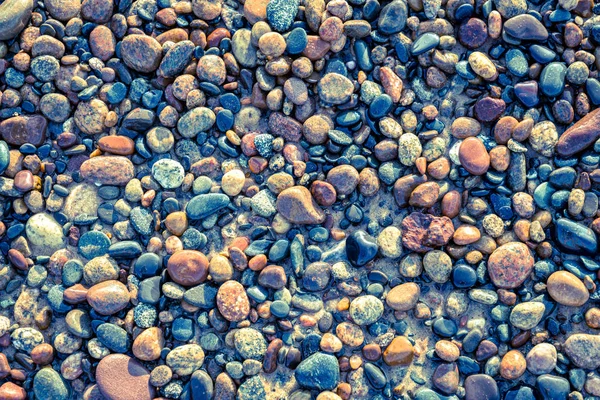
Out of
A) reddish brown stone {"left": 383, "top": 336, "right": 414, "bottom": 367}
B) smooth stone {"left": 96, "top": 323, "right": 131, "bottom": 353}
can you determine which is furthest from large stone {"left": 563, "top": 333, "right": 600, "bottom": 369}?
smooth stone {"left": 96, "top": 323, "right": 131, "bottom": 353}

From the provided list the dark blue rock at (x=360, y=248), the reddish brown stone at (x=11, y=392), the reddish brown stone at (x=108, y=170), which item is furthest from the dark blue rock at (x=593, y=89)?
the reddish brown stone at (x=11, y=392)

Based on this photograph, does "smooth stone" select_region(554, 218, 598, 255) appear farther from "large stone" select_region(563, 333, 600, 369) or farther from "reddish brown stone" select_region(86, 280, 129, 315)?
"reddish brown stone" select_region(86, 280, 129, 315)

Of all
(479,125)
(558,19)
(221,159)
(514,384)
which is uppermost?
(558,19)

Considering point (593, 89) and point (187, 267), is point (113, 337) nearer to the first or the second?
point (187, 267)

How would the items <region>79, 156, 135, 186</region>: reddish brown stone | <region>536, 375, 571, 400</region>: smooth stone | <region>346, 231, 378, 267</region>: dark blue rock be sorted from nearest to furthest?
1. <region>536, 375, 571, 400</region>: smooth stone
2. <region>346, 231, 378, 267</region>: dark blue rock
3. <region>79, 156, 135, 186</region>: reddish brown stone

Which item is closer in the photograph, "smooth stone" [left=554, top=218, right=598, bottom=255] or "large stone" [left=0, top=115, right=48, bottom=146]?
"smooth stone" [left=554, top=218, right=598, bottom=255]

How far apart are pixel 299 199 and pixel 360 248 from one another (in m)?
0.39

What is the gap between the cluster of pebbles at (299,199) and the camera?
2441mm

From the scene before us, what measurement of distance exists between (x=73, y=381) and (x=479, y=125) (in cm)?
248

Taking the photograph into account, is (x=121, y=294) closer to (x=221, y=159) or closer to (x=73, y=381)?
(x=73, y=381)

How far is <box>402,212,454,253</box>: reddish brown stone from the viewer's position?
247 centimetres

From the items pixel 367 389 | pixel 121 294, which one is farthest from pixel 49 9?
pixel 367 389

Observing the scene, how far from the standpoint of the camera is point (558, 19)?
8.46 ft

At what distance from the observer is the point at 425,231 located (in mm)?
2494
